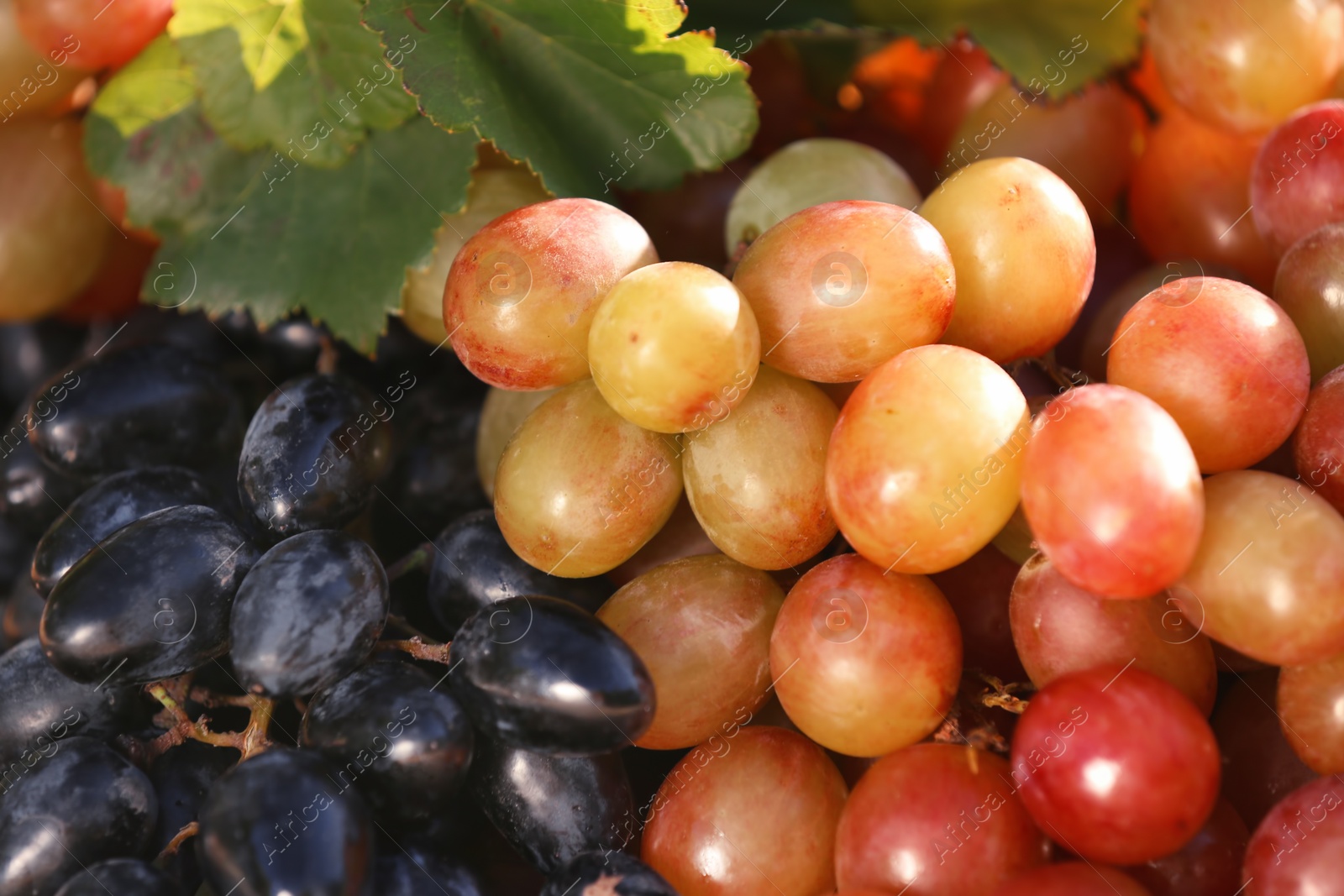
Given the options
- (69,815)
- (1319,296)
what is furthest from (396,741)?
(1319,296)

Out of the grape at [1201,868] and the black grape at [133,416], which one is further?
the black grape at [133,416]

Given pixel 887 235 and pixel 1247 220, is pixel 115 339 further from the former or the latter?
pixel 1247 220

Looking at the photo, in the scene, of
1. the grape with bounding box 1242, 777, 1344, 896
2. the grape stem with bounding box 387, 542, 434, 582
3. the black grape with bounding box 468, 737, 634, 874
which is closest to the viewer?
the grape with bounding box 1242, 777, 1344, 896

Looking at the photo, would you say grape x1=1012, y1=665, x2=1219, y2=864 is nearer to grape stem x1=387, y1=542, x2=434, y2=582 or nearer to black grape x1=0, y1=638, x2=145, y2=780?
grape stem x1=387, y1=542, x2=434, y2=582

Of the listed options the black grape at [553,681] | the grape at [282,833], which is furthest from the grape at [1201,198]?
the grape at [282,833]

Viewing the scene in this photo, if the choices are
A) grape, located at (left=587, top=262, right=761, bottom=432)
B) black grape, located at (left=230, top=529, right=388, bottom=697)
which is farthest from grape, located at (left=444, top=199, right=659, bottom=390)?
black grape, located at (left=230, top=529, right=388, bottom=697)

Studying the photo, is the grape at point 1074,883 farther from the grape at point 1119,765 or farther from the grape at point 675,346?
the grape at point 675,346
